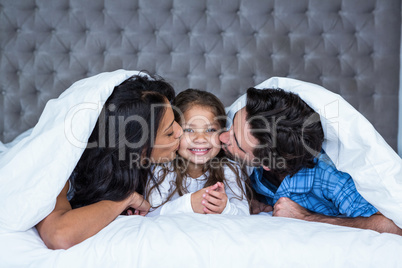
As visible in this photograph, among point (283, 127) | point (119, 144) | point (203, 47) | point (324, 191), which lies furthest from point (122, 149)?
point (203, 47)

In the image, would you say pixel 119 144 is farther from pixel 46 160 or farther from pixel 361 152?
pixel 361 152

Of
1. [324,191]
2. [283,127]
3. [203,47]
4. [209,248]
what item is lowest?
[209,248]

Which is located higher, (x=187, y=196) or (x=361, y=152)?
(x=361, y=152)

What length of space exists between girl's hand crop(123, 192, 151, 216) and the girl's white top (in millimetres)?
34

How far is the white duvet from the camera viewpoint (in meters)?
0.86

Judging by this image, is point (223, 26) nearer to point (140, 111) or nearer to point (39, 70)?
point (140, 111)

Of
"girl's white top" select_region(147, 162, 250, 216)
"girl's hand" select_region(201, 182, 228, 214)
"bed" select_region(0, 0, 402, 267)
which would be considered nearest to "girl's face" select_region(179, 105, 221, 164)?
"girl's white top" select_region(147, 162, 250, 216)

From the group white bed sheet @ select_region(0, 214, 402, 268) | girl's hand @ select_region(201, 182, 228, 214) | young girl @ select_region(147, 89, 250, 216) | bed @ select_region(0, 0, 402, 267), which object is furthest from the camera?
bed @ select_region(0, 0, 402, 267)

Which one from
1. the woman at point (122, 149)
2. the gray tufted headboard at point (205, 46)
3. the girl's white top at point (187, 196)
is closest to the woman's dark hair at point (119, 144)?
the woman at point (122, 149)

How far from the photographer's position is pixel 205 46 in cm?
172

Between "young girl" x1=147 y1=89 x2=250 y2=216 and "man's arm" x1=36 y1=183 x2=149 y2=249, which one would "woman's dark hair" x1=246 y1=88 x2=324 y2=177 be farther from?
"man's arm" x1=36 y1=183 x2=149 y2=249

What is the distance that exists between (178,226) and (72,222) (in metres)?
0.30

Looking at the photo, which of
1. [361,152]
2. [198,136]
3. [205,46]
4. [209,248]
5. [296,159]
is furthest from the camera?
[205,46]

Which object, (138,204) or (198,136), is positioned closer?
(138,204)
